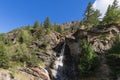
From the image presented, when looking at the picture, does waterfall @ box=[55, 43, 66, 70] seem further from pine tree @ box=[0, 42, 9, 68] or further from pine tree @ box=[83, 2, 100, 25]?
pine tree @ box=[0, 42, 9, 68]

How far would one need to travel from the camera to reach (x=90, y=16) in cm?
10338

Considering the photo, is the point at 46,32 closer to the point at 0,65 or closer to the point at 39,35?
the point at 39,35

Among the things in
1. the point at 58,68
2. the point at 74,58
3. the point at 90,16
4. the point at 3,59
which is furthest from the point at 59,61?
the point at 90,16

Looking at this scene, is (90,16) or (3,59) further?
(90,16)

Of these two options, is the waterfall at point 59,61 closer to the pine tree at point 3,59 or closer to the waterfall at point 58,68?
the waterfall at point 58,68

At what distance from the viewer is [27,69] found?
76125 mm

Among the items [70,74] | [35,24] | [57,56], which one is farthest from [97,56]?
[35,24]

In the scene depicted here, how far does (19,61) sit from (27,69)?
234 inches

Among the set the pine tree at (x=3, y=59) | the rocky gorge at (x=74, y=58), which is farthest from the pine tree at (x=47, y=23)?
the pine tree at (x=3, y=59)

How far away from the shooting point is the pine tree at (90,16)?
99.1 metres

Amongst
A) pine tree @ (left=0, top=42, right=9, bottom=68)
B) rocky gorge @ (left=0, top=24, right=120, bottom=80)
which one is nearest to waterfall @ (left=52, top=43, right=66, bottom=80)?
→ rocky gorge @ (left=0, top=24, right=120, bottom=80)

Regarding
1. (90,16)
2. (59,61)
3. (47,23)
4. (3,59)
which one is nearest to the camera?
(3,59)

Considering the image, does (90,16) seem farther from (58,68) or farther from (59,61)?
(58,68)

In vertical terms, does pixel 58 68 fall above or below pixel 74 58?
below
